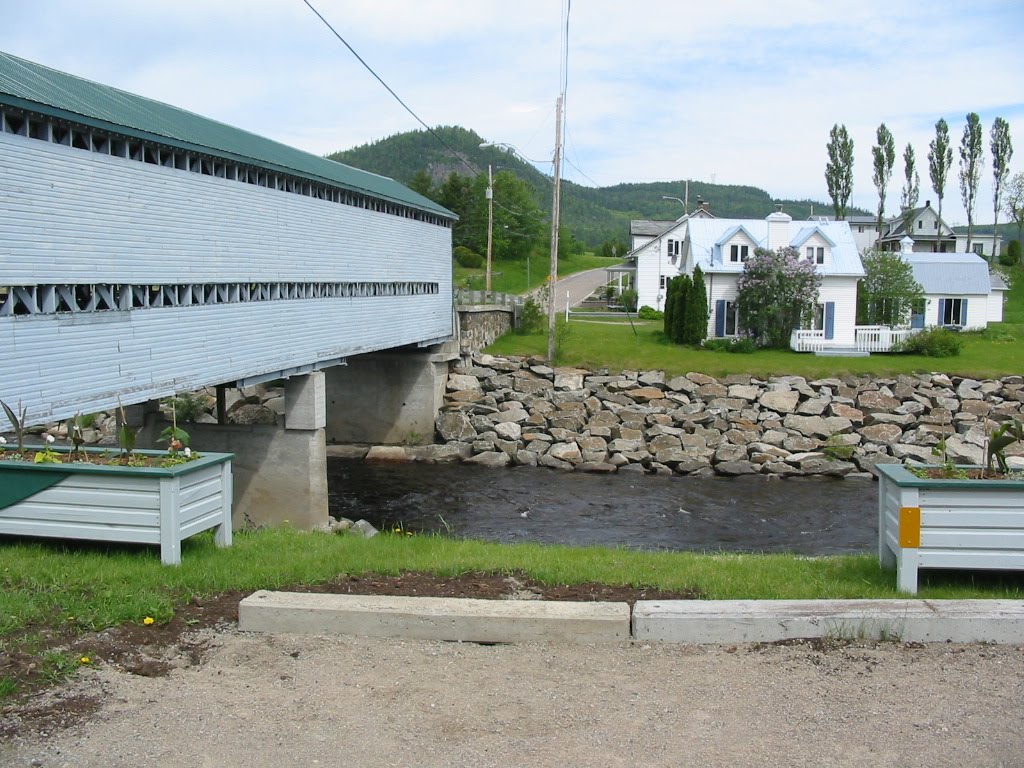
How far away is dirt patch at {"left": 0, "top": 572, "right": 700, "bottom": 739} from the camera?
514 cm

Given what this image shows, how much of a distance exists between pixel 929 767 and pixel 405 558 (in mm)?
5153

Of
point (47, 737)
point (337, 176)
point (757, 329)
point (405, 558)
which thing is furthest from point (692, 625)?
point (757, 329)

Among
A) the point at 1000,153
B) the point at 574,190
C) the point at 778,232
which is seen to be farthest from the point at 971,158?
the point at 574,190

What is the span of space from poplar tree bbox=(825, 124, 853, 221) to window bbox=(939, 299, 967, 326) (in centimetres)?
3833

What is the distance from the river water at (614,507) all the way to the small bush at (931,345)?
1142cm

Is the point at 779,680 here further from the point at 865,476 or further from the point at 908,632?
the point at 865,476

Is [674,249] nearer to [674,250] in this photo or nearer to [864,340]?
[674,250]

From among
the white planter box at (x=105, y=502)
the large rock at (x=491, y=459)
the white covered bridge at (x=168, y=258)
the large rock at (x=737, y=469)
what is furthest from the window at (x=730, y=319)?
the white planter box at (x=105, y=502)

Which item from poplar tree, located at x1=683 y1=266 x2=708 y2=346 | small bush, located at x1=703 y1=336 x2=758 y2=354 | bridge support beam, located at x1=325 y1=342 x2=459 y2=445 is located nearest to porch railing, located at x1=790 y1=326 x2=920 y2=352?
small bush, located at x1=703 y1=336 x2=758 y2=354

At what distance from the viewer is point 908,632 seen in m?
6.24

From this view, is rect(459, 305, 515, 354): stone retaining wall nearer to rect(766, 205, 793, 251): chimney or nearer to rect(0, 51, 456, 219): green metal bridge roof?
rect(0, 51, 456, 219): green metal bridge roof

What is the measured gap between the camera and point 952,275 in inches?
1742

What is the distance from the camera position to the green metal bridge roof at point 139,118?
39.5 ft

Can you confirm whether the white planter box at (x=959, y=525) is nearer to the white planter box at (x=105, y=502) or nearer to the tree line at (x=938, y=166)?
the white planter box at (x=105, y=502)
